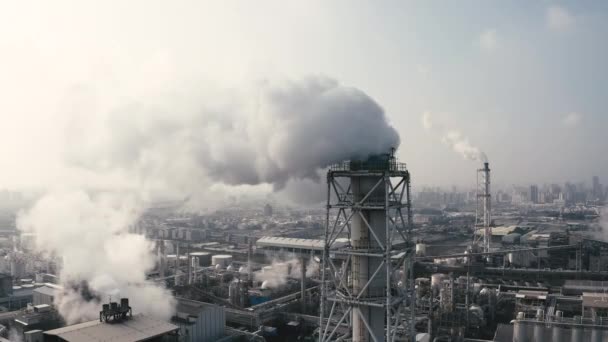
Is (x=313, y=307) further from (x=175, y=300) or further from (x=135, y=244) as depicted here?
(x=135, y=244)

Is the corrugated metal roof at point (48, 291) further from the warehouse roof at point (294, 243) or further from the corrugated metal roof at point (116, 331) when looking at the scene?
the warehouse roof at point (294, 243)

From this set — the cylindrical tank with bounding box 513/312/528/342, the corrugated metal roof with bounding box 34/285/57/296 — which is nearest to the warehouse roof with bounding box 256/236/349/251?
the corrugated metal roof with bounding box 34/285/57/296

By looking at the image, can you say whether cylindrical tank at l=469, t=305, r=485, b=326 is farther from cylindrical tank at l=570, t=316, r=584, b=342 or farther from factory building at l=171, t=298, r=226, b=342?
factory building at l=171, t=298, r=226, b=342

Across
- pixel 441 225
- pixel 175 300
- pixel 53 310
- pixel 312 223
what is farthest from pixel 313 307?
pixel 441 225

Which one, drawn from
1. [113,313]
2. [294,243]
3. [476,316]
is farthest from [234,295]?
[294,243]

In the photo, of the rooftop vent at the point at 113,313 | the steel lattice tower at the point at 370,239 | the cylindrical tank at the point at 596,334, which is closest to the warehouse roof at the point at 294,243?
the rooftop vent at the point at 113,313
